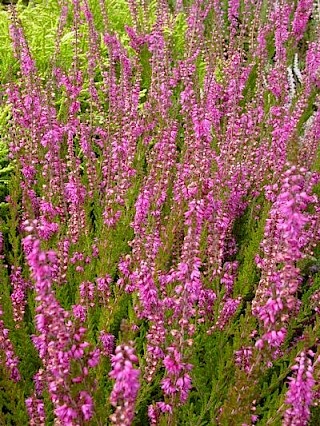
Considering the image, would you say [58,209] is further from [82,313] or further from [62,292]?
[82,313]

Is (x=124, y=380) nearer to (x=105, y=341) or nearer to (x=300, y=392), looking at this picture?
(x=300, y=392)

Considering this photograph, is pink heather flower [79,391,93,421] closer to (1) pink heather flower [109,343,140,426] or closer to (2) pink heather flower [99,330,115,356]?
(1) pink heather flower [109,343,140,426]

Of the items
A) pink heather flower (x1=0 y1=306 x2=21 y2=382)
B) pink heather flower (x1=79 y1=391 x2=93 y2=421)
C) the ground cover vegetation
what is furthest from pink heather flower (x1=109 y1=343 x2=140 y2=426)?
pink heather flower (x1=0 y1=306 x2=21 y2=382)

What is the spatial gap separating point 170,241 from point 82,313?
0.54 m

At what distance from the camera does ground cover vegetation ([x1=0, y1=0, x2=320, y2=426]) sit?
1.67 metres

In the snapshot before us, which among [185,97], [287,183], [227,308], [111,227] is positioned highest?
[287,183]

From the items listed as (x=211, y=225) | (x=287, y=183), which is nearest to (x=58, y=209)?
(x=211, y=225)

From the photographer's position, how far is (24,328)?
9.24ft

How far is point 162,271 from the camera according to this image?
274cm

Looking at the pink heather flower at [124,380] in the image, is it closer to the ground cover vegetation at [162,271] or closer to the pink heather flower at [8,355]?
the ground cover vegetation at [162,271]

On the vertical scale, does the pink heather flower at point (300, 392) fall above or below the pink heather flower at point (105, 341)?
above

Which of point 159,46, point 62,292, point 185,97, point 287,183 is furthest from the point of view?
point 159,46

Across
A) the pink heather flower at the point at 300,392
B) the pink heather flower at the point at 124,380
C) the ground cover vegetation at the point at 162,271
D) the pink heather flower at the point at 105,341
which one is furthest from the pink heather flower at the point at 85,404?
the pink heather flower at the point at 105,341

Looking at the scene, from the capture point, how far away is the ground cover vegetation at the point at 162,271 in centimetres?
167
